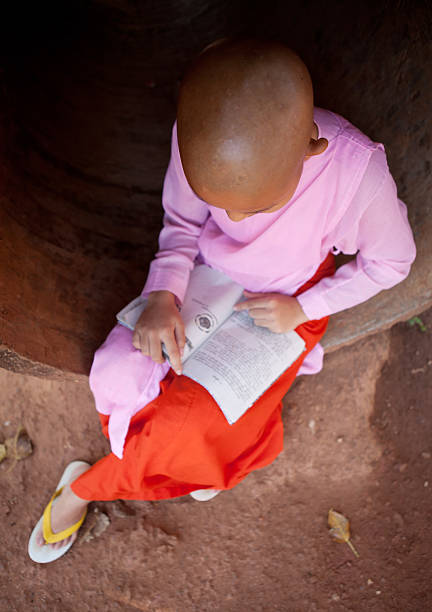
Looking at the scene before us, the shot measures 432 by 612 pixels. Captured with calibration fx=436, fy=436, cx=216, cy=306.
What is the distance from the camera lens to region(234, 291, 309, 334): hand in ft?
4.63

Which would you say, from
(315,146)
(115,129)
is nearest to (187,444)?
(315,146)

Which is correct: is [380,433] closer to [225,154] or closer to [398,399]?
[398,399]

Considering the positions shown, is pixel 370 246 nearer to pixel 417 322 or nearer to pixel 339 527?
pixel 417 322

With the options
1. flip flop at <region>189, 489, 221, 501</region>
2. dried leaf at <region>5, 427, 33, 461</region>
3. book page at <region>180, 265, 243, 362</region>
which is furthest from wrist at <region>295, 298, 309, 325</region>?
dried leaf at <region>5, 427, 33, 461</region>

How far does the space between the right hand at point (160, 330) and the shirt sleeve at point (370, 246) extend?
0.43 metres

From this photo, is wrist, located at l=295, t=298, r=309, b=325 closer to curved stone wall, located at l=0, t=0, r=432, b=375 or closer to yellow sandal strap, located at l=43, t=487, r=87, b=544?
curved stone wall, located at l=0, t=0, r=432, b=375

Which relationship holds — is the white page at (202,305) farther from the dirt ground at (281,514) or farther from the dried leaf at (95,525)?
the dried leaf at (95,525)

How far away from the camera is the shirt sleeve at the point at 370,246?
115cm

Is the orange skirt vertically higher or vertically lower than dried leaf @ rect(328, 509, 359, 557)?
higher

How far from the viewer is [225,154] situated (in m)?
0.81

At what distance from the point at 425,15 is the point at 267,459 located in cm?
157

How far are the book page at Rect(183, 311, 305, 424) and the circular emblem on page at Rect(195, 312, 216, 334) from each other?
0.03 m

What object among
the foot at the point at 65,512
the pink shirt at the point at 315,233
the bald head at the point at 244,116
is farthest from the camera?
the foot at the point at 65,512

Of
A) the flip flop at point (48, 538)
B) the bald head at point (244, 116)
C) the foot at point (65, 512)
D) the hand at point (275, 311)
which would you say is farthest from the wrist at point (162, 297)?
the flip flop at point (48, 538)
